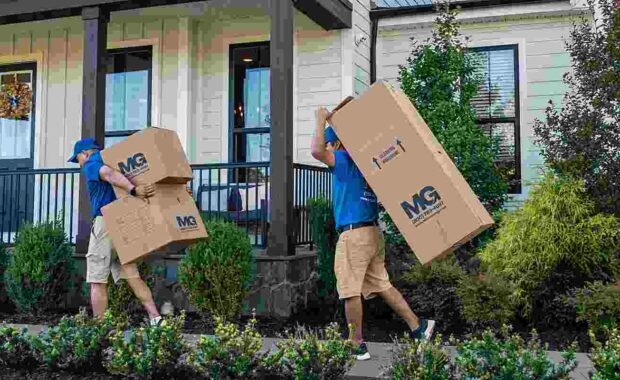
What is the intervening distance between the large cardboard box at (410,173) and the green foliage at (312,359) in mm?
897

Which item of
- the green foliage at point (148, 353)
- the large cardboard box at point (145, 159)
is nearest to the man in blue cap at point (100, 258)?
the large cardboard box at point (145, 159)

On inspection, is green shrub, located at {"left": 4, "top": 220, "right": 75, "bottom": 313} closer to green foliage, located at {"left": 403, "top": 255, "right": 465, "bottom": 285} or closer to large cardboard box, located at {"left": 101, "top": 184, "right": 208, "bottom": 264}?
large cardboard box, located at {"left": 101, "top": 184, "right": 208, "bottom": 264}

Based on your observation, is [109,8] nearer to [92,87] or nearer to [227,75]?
[92,87]

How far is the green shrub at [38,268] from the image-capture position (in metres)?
7.13

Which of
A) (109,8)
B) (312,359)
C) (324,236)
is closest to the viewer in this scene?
(312,359)

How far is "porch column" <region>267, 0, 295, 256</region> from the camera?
22.7 feet

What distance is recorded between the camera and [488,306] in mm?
5523

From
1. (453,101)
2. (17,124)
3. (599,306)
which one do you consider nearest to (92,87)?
(17,124)

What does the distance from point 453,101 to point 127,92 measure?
4743mm

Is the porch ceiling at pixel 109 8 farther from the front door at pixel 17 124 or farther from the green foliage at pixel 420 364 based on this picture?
the green foliage at pixel 420 364

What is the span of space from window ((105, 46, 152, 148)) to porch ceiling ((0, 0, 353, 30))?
1.61 metres

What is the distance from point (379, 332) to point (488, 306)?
103 centimetres

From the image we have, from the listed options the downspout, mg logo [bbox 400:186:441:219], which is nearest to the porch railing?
the downspout

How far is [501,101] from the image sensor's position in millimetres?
9023
